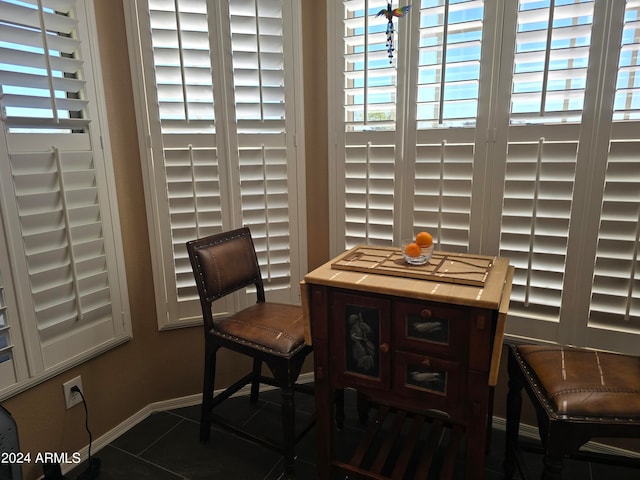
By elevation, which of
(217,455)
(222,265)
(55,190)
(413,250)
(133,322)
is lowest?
(217,455)

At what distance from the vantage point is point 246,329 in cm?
176

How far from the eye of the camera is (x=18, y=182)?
1.52 m

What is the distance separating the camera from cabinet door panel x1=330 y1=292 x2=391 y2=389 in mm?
1430

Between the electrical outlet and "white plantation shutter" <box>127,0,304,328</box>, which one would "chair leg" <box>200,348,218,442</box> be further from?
the electrical outlet

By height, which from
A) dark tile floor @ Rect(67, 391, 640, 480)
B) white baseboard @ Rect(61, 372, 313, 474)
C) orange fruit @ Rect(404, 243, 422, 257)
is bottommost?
dark tile floor @ Rect(67, 391, 640, 480)

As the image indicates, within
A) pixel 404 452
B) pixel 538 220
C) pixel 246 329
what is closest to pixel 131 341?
pixel 246 329

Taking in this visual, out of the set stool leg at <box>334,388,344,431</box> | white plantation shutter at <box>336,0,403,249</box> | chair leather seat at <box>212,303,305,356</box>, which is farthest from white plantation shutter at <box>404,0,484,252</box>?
stool leg at <box>334,388,344,431</box>

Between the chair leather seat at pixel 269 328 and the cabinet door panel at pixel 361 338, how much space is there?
211 mm

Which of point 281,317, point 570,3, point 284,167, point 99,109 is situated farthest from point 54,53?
point 570,3

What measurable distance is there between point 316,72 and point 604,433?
192 cm

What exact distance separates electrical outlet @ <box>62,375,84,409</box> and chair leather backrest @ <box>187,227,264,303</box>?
66 centimetres

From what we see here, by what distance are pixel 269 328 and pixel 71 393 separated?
2.98 feet

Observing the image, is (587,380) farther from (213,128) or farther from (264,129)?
(213,128)

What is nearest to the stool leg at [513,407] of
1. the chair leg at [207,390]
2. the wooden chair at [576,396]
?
the wooden chair at [576,396]
